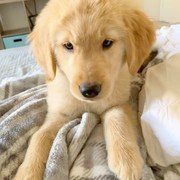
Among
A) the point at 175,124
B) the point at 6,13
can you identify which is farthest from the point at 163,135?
the point at 6,13

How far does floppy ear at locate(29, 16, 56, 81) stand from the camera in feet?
3.43

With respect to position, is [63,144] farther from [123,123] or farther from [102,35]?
[102,35]

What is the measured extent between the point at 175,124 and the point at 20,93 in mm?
776

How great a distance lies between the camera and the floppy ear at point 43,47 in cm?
105

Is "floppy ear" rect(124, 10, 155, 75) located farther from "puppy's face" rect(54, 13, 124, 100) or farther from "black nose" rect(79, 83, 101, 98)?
"black nose" rect(79, 83, 101, 98)

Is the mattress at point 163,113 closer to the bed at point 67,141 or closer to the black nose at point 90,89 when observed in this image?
the bed at point 67,141

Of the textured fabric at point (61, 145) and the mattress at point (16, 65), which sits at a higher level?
the textured fabric at point (61, 145)

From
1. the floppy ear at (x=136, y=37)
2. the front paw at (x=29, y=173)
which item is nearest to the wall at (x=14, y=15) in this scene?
the floppy ear at (x=136, y=37)

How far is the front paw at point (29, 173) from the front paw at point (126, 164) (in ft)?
0.72

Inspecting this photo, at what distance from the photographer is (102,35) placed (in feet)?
3.08

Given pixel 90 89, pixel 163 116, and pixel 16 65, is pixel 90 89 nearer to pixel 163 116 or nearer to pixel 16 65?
pixel 163 116

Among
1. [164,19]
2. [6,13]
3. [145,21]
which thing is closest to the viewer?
[145,21]

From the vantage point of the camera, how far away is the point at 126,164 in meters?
0.84

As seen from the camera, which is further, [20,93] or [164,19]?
[164,19]
